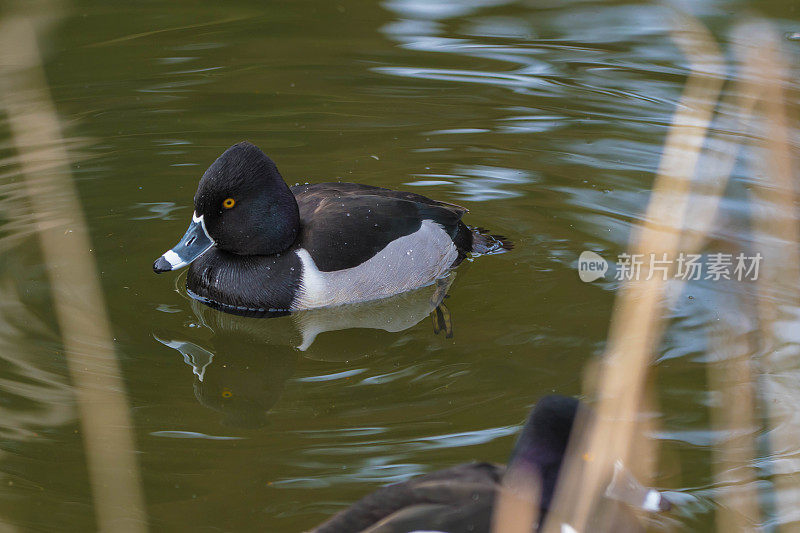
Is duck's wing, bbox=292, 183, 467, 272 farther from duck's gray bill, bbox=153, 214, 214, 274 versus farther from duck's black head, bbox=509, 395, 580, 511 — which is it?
duck's black head, bbox=509, 395, 580, 511

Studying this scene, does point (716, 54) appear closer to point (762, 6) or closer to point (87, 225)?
point (762, 6)

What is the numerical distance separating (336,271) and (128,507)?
91.6 inches

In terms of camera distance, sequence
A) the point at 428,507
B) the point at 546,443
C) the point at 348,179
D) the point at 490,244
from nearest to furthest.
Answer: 1. the point at 428,507
2. the point at 546,443
3. the point at 490,244
4. the point at 348,179

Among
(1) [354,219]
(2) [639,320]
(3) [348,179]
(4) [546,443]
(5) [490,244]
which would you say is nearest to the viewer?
(2) [639,320]

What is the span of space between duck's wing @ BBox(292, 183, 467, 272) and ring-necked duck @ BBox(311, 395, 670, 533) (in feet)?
8.87

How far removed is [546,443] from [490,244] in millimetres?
3261

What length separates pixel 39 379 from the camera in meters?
5.05

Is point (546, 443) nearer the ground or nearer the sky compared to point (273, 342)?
nearer the sky

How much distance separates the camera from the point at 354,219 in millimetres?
6066

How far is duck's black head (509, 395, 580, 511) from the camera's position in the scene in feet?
10.9

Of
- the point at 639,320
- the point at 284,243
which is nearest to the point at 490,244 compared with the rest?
the point at 284,243

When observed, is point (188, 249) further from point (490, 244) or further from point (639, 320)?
point (639, 320)

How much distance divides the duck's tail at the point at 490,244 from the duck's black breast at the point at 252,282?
3.87 feet

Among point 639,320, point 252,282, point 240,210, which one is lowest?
point 252,282
